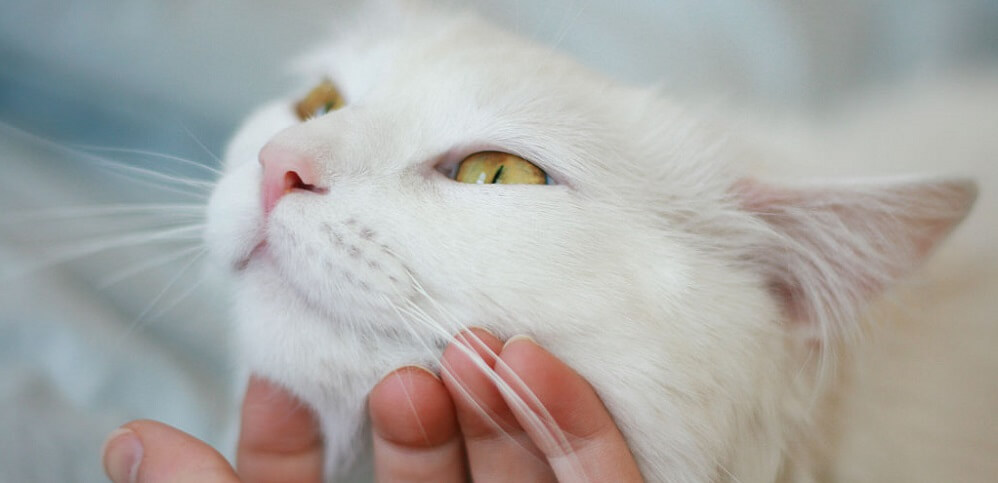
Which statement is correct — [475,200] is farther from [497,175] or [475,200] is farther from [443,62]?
[443,62]

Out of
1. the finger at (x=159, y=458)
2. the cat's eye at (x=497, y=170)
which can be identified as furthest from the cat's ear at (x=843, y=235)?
the finger at (x=159, y=458)

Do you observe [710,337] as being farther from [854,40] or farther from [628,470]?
[854,40]

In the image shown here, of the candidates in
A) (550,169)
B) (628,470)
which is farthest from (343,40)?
(628,470)

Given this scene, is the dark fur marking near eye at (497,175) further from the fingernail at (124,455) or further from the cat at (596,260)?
the fingernail at (124,455)

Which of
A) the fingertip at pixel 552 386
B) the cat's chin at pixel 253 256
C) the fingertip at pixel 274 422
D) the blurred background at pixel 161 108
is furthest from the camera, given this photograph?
the blurred background at pixel 161 108

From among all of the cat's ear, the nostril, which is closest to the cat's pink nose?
the nostril
